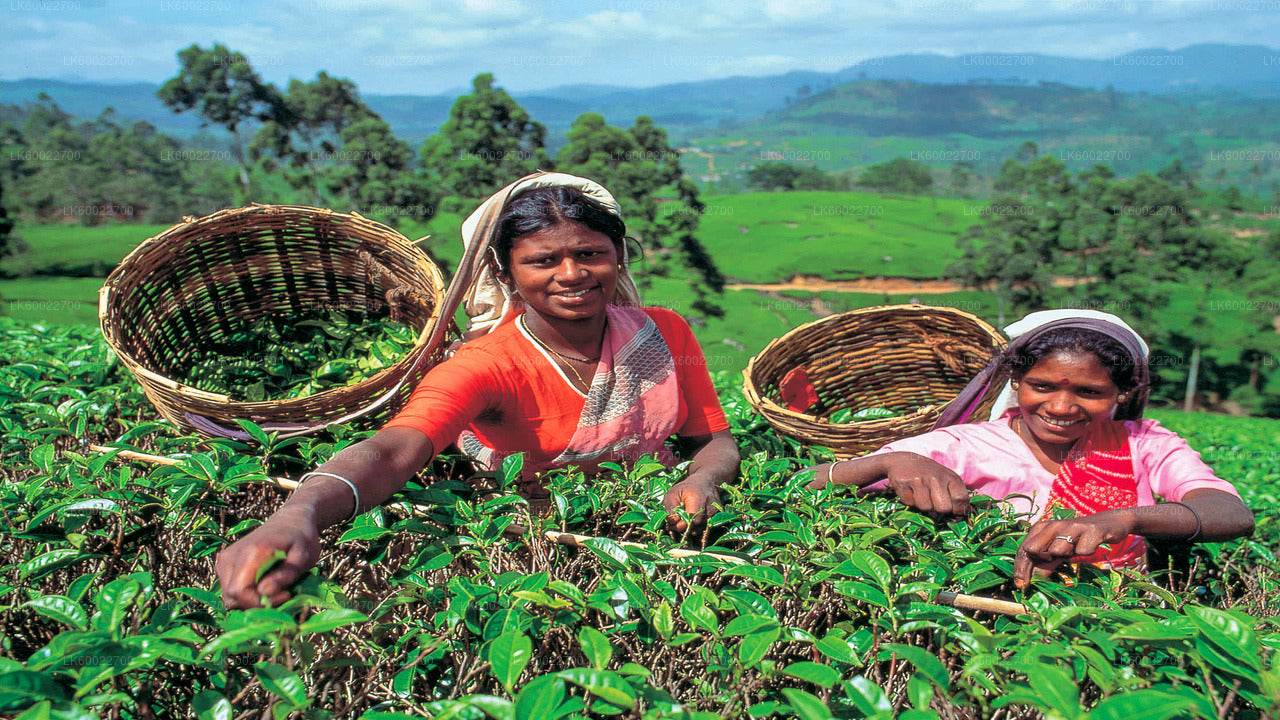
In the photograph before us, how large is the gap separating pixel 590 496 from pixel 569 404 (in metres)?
0.61

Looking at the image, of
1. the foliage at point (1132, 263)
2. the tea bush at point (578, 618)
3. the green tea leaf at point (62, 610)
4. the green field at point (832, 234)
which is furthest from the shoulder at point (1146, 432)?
the green field at point (832, 234)

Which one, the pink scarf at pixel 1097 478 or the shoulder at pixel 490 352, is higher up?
the shoulder at pixel 490 352

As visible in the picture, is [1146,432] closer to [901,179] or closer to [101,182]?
[101,182]

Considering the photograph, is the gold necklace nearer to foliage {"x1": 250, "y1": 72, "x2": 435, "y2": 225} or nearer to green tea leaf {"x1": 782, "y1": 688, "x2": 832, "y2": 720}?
green tea leaf {"x1": 782, "y1": 688, "x2": 832, "y2": 720}

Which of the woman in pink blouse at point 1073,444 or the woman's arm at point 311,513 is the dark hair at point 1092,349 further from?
the woman's arm at point 311,513

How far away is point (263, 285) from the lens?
3.13 m

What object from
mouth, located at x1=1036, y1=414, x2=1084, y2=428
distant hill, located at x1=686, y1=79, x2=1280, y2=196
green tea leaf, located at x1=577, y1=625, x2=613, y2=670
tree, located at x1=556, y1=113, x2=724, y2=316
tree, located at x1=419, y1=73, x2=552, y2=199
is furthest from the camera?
distant hill, located at x1=686, y1=79, x2=1280, y2=196

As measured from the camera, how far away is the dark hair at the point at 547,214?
2154mm

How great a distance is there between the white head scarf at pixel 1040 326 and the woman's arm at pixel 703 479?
0.88m

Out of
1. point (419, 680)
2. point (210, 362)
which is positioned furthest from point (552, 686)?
point (210, 362)

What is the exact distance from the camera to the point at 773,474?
2006 mm

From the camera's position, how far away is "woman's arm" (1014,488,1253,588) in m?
1.43

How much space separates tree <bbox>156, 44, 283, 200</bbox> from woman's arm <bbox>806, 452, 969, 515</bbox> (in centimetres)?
3113

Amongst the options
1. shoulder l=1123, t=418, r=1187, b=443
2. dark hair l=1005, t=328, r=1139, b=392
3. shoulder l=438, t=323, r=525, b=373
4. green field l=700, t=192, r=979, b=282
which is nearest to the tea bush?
shoulder l=438, t=323, r=525, b=373
